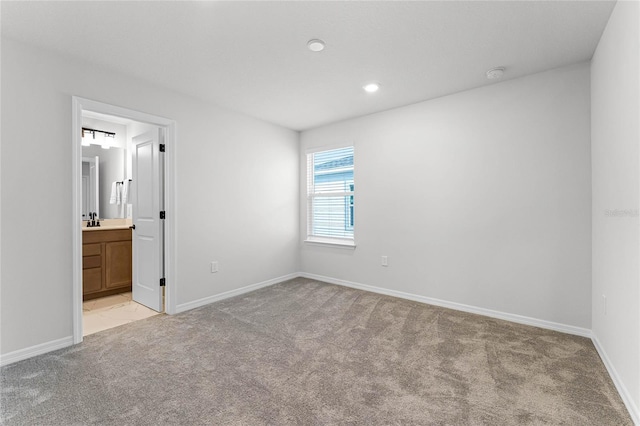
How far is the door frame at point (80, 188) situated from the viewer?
2.51m

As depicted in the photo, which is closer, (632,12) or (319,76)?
(632,12)

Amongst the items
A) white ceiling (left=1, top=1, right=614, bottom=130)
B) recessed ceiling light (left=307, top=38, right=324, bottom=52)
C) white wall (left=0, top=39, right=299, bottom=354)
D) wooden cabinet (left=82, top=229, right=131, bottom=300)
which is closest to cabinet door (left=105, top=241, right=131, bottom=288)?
wooden cabinet (left=82, top=229, right=131, bottom=300)

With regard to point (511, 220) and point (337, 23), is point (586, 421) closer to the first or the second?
point (511, 220)

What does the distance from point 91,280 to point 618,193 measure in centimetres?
530

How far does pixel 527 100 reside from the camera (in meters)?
2.84

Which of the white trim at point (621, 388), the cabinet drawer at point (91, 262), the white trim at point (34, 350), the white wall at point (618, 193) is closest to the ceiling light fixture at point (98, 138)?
the cabinet drawer at point (91, 262)

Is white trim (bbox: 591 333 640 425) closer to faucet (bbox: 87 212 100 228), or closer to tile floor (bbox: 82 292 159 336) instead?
tile floor (bbox: 82 292 159 336)

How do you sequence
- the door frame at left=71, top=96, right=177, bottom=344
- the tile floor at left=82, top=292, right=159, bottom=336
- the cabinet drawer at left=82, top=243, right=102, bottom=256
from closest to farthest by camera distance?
the door frame at left=71, top=96, right=177, bottom=344, the tile floor at left=82, top=292, right=159, bottom=336, the cabinet drawer at left=82, top=243, right=102, bottom=256

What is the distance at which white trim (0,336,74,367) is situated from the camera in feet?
7.13

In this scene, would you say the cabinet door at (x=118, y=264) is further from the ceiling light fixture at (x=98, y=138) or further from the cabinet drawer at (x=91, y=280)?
the ceiling light fixture at (x=98, y=138)

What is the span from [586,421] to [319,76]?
314 cm

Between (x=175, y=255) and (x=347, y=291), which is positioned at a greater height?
(x=175, y=255)

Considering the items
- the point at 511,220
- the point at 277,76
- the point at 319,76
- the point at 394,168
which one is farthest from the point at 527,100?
the point at 277,76

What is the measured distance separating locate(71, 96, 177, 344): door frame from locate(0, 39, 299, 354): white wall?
44 millimetres
